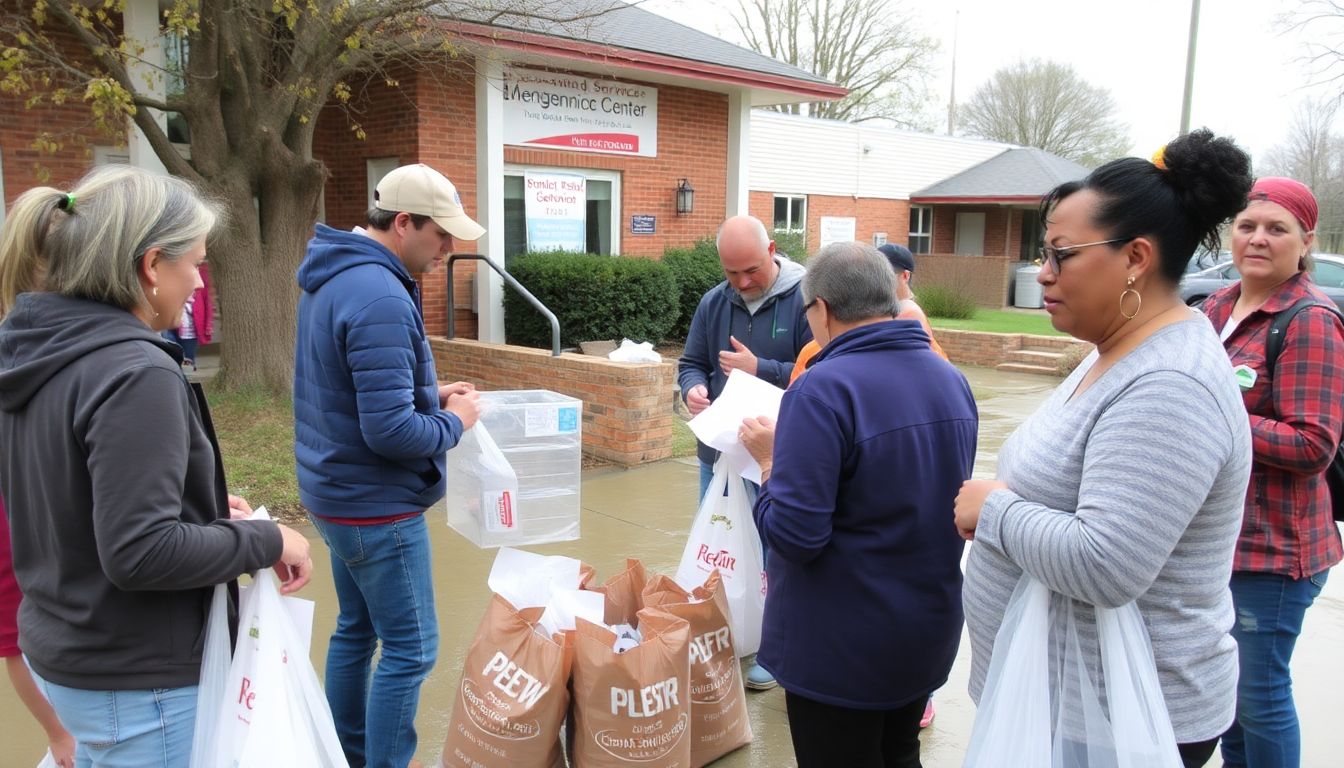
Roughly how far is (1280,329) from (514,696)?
231cm

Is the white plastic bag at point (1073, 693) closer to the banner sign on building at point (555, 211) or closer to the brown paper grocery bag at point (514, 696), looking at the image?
the brown paper grocery bag at point (514, 696)

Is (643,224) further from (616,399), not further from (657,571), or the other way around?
(657,571)

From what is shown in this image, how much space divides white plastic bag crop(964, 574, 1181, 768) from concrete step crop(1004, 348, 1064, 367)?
39.6 ft

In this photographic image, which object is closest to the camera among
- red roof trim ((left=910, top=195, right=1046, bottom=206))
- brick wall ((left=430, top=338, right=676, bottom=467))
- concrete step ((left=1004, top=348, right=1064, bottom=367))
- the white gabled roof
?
brick wall ((left=430, top=338, right=676, bottom=467))

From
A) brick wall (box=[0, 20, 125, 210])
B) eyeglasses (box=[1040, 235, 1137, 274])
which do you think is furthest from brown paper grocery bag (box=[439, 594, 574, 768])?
brick wall (box=[0, 20, 125, 210])

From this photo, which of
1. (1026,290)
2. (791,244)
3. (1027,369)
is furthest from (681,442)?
(1026,290)

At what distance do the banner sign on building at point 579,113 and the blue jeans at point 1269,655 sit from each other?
28.9ft

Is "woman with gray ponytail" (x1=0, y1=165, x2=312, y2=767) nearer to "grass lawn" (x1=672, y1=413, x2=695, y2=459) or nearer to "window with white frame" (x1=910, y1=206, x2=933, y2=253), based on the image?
"grass lawn" (x1=672, y1=413, x2=695, y2=459)

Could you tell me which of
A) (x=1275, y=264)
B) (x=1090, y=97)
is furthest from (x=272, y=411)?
(x=1090, y=97)

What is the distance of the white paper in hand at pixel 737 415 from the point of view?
2793 millimetres

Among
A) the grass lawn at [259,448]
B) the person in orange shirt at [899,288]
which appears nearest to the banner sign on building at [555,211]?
the grass lawn at [259,448]

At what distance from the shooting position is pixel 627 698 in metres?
2.55


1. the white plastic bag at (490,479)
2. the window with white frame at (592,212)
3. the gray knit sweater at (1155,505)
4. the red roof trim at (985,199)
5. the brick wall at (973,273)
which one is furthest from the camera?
the red roof trim at (985,199)

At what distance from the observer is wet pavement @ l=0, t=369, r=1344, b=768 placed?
128 inches
